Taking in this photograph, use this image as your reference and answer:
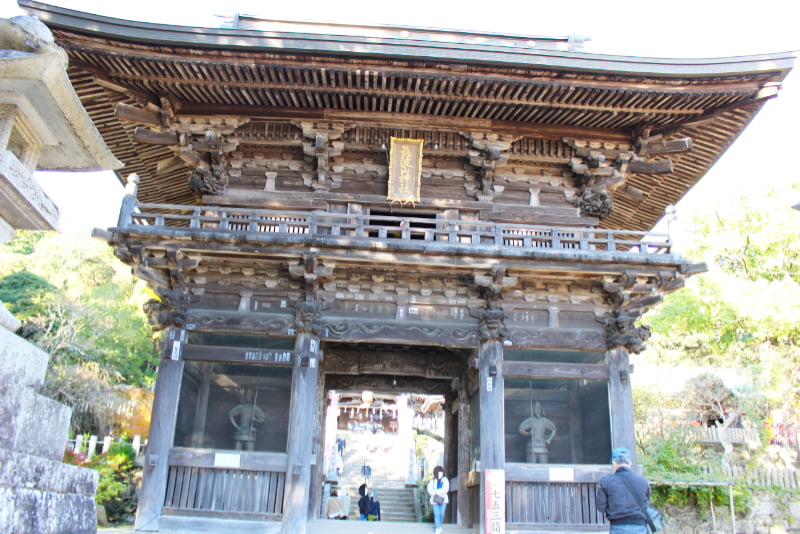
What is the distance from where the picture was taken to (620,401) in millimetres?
10773

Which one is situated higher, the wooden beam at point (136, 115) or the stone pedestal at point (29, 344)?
the wooden beam at point (136, 115)

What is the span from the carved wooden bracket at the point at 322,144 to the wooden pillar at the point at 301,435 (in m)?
3.27

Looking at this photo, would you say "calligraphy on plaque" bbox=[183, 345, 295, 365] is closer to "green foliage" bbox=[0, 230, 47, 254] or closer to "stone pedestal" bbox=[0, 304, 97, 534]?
"stone pedestal" bbox=[0, 304, 97, 534]

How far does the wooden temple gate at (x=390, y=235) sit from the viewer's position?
1015cm

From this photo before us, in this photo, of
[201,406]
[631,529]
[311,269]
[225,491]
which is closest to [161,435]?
[201,406]

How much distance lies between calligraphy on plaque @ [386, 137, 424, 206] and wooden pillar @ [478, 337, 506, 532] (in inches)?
126

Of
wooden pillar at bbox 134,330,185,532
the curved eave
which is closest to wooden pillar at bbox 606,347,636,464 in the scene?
the curved eave

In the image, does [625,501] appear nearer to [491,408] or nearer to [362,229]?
[491,408]

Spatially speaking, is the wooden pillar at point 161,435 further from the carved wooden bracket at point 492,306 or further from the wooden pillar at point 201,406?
the carved wooden bracket at point 492,306

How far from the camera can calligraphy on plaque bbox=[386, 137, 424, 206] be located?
11617 mm

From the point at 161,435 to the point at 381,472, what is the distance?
15235 millimetres

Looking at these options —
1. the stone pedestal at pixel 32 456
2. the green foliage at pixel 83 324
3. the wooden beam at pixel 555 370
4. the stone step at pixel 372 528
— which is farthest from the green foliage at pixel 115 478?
the stone pedestal at pixel 32 456

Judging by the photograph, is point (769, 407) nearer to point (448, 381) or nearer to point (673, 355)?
point (673, 355)

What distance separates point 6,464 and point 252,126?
29.9 feet
